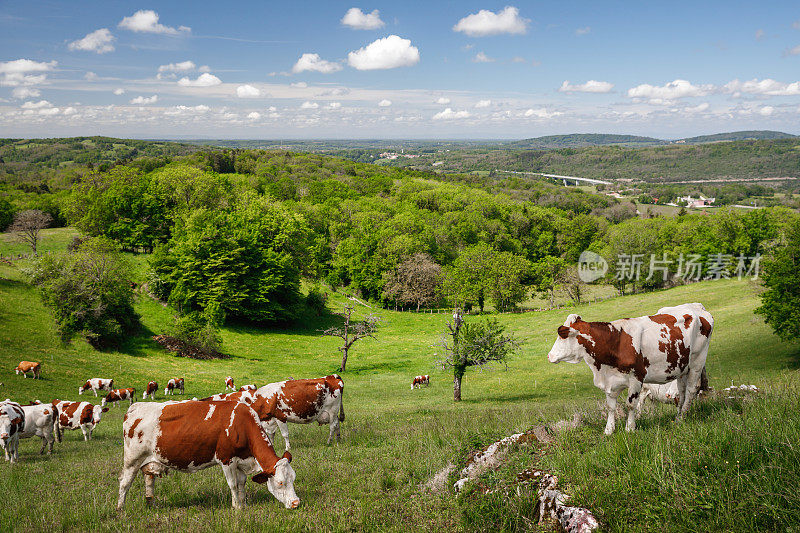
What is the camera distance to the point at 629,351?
8.06 metres

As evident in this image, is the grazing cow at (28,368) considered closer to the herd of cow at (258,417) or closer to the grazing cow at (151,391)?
the grazing cow at (151,391)

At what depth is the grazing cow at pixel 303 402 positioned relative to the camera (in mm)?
13750

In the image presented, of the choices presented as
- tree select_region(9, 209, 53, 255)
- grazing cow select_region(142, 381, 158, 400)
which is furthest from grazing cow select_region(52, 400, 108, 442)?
tree select_region(9, 209, 53, 255)

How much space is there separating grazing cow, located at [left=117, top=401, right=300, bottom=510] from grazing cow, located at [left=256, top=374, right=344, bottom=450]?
18.1 ft

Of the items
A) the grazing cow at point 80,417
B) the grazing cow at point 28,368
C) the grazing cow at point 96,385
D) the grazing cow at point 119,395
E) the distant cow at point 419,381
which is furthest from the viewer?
the distant cow at point 419,381

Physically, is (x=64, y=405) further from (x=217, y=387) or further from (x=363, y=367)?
(x=363, y=367)

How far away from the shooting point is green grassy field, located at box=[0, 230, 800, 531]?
6.73m

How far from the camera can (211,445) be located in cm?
774

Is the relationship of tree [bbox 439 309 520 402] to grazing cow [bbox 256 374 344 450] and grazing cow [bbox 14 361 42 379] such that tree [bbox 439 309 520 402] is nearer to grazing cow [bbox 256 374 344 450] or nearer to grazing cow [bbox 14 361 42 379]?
grazing cow [bbox 256 374 344 450]

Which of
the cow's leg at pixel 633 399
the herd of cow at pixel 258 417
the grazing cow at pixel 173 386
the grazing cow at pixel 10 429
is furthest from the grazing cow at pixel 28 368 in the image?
the cow's leg at pixel 633 399

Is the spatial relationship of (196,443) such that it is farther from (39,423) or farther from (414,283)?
(414,283)

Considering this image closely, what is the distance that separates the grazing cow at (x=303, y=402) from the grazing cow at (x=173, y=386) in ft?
64.2

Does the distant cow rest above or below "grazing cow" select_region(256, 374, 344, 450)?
below

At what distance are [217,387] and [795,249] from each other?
149 feet
